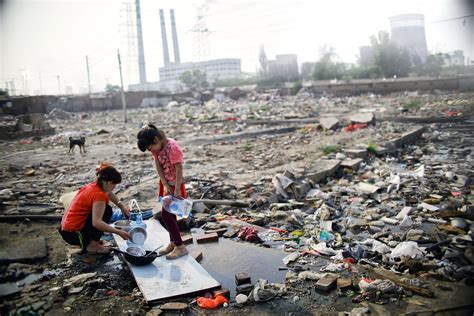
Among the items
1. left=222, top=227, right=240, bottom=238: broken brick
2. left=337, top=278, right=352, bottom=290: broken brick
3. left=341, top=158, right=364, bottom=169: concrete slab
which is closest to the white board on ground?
left=222, top=227, right=240, bottom=238: broken brick

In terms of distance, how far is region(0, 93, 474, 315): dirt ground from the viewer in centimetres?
256

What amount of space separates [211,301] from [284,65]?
167 feet

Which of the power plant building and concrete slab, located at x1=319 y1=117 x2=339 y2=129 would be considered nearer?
concrete slab, located at x1=319 y1=117 x2=339 y2=129

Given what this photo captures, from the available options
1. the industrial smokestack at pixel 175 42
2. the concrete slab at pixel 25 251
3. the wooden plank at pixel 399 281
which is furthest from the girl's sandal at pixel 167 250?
the industrial smokestack at pixel 175 42

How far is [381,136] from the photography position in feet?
30.7

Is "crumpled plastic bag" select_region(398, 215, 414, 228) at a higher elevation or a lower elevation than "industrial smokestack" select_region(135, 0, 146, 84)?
lower

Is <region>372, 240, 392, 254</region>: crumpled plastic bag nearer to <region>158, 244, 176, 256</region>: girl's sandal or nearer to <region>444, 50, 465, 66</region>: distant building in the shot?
<region>158, 244, 176, 256</region>: girl's sandal

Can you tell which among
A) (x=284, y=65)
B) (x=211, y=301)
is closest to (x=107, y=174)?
(x=211, y=301)

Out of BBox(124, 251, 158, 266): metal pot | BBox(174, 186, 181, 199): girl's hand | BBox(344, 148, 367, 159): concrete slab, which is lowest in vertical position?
BBox(124, 251, 158, 266): metal pot

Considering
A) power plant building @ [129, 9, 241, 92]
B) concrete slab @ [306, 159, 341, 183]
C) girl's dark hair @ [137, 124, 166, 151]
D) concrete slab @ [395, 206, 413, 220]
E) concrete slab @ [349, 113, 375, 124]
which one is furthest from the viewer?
power plant building @ [129, 9, 241, 92]

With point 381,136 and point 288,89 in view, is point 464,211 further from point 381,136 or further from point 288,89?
point 288,89

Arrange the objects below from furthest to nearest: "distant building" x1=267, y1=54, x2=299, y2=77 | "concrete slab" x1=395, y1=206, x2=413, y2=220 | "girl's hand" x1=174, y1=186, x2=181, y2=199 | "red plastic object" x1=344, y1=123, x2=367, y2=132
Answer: "distant building" x1=267, y1=54, x2=299, y2=77, "red plastic object" x1=344, y1=123, x2=367, y2=132, "concrete slab" x1=395, y1=206, x2=413, y2=220, "girl's hand" x1=174, y1=186, x2=181, y2=199

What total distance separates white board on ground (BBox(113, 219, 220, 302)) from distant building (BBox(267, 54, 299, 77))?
149 feet

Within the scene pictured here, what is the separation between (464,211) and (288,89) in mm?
27296
